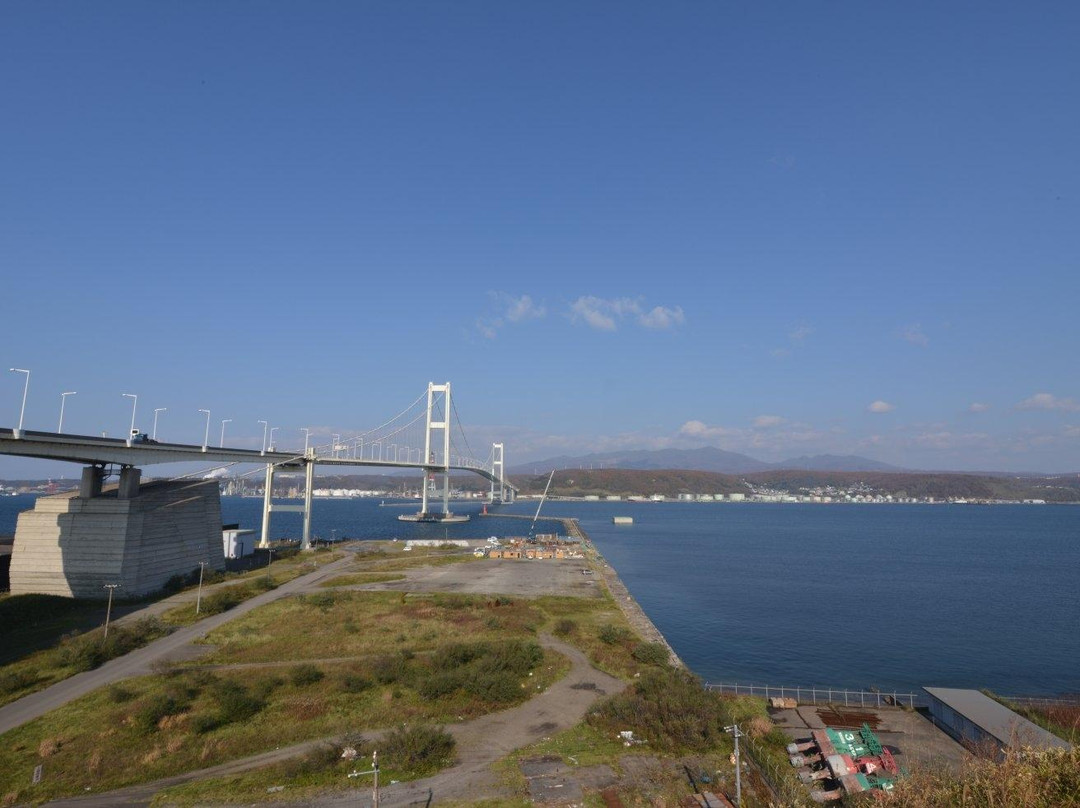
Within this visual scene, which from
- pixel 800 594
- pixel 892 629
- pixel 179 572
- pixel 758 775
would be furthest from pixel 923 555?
pixel 179 572

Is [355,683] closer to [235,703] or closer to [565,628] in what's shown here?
[235,703]

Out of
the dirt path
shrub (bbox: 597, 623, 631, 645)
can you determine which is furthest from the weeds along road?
shrub (bbox: 597, 623, 631, 645)

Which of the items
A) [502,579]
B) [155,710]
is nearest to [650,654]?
[155,710]

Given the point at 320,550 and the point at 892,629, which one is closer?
the point at 892,629

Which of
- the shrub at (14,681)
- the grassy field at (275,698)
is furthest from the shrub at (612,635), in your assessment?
the shrub at (14,681)

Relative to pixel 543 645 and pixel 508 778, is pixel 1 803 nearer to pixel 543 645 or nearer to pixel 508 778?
pixel 508 778
